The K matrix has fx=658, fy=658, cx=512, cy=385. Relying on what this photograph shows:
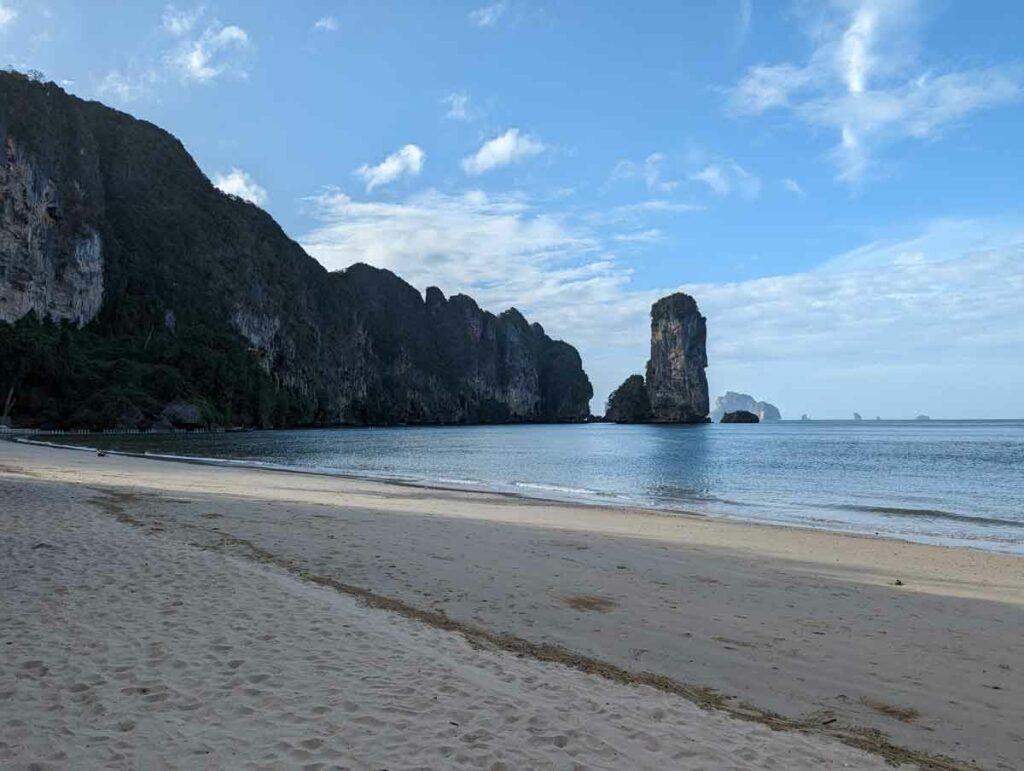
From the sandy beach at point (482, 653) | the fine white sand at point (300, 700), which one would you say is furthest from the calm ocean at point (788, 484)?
the fine white sand at point (300, 700)

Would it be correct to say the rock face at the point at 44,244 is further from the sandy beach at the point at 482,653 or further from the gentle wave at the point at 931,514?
the gentle wave at the point at 931,514

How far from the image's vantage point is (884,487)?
110 ft

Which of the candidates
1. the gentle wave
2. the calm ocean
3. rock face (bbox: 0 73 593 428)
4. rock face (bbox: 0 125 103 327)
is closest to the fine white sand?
the calm ocean

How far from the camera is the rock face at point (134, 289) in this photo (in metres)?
91.9

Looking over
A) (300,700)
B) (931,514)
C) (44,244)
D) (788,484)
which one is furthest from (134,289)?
(300,700)

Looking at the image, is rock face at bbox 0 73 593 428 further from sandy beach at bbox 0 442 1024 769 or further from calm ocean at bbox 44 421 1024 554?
sandy beach at bbox 0 442 1024 769

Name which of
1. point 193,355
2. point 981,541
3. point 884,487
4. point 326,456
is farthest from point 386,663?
point 193,355

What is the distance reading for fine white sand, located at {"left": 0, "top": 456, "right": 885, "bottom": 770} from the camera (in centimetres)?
413

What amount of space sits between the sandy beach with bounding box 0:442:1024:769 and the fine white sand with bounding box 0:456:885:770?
0.02 m

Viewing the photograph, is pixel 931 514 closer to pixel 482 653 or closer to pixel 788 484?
pixel 788 484

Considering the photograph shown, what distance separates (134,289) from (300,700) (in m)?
153

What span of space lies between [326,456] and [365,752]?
53646 mm

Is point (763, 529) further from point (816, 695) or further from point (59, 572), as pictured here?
point (59, 572)

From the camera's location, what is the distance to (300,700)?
4.89m
